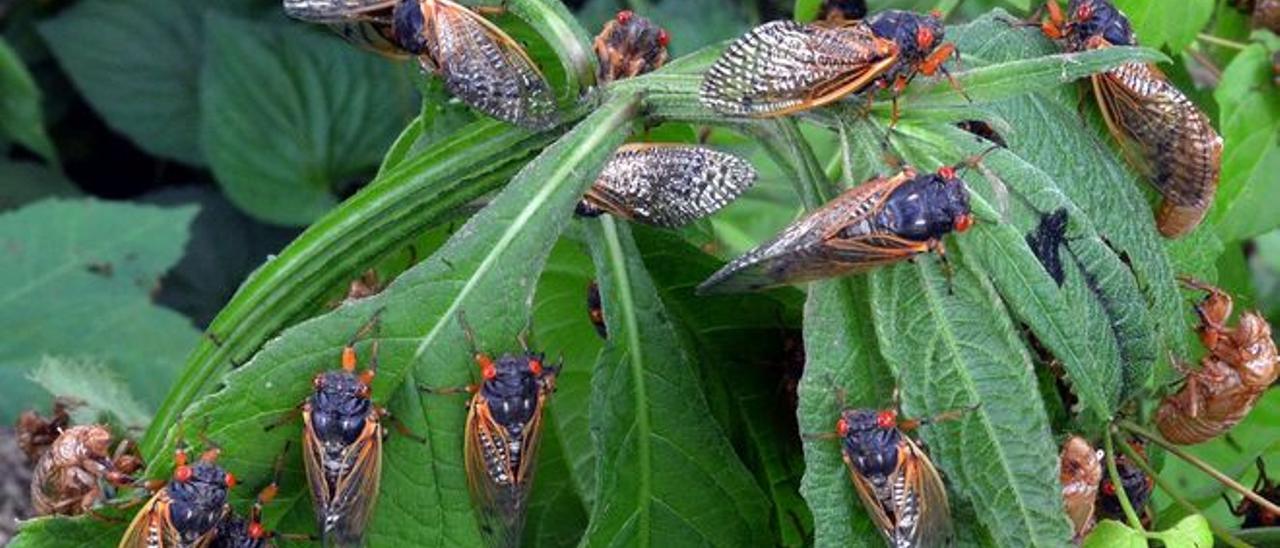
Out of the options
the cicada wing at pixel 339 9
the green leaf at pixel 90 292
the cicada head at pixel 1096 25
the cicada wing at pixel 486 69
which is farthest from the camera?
the green leaf at pixel 90 292

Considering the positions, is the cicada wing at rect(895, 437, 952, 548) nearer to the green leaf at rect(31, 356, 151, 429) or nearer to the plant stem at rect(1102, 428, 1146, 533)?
the plant stem at rect(1102, 428, 1146, 533)

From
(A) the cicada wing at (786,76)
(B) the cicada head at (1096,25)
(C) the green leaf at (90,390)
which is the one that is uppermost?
(A) the cicada wing at (786,76)

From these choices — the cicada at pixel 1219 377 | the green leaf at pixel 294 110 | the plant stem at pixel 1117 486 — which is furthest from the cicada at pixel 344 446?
the green leaf at pixel 294 110

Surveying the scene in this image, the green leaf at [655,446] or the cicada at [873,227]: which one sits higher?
the cicada at [873,227]

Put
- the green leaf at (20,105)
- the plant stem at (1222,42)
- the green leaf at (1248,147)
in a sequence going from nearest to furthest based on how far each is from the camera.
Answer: the green leaf at (1248,147) < the plant stem at (1222,42) < the green leaf at (20,105)

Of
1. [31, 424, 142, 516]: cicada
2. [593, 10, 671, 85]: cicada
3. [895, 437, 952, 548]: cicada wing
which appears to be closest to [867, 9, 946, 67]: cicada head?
[593, 10, 671, 85]: cicada

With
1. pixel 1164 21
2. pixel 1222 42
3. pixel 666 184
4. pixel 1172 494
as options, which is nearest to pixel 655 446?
pixel 666 184

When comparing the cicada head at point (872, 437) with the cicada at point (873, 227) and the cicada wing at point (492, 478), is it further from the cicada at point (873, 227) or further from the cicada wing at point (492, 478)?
the cicada wing at point (492, 478)
